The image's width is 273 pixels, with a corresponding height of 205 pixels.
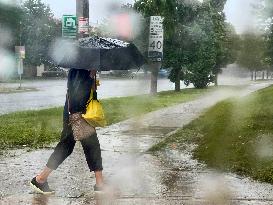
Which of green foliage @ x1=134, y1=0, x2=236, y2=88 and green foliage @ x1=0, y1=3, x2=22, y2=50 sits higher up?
green foliage @ x1=0, y1=3, x2=22, y2=50

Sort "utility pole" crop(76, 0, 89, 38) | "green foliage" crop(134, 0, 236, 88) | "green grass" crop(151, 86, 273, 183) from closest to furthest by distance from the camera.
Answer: "green grass" crop(151, 86, 273, 183) < "utility pole" crop(76, 0, 89, 38) < "green foliage" crop(134, 0, 236, 88)

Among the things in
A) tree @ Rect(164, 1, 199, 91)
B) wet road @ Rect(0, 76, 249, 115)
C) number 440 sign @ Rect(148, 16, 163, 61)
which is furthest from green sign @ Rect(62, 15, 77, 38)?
tree @ Rect(164, 1, 199, 91)

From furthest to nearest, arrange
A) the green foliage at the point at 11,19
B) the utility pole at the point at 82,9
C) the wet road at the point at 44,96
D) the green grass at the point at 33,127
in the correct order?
the green foliage at the point at 11,19 < the wet road at the point at 44,96 < the utility pole at the point at 82,9 < the green grass at the point at 33,127

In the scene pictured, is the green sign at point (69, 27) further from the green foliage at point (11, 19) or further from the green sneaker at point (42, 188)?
the green foliage at point (11, 19)

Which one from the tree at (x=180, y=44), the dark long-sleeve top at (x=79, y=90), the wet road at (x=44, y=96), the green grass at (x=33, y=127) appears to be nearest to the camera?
the dark long-sleeve top at (x=79, y=90)

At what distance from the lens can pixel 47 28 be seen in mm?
49125

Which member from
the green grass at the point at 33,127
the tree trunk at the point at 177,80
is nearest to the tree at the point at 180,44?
the tree trunk at the point at 177,80

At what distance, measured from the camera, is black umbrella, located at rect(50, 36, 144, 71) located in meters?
5.41

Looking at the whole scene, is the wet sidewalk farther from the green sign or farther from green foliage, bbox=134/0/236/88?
green foliage, bbox=134/0/236/88

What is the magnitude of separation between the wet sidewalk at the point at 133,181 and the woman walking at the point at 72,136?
0.52 ft

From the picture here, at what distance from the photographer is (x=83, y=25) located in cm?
948

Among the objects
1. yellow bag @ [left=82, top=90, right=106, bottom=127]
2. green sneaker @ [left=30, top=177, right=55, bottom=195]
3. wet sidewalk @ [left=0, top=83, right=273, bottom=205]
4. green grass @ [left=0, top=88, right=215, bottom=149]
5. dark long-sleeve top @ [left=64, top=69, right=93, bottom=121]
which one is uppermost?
dark long-sleeve top @ [left=64, top=69, right=93, bottom=121]

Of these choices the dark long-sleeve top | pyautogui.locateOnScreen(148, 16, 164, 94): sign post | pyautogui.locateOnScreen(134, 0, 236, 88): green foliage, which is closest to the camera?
the dark long-sleeve top

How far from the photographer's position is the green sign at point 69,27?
938 cm
